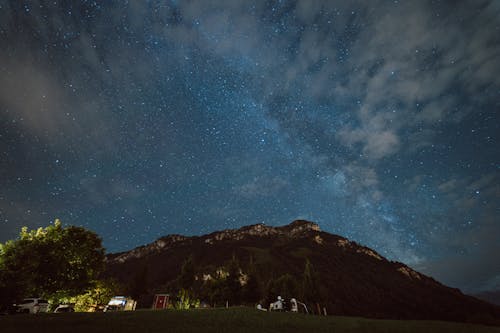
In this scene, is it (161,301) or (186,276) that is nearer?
(161,301)

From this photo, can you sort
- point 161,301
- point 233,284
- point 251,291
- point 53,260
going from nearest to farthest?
1. point 53,260
2. point 161,301
3. point 233,284
4. point 251,291

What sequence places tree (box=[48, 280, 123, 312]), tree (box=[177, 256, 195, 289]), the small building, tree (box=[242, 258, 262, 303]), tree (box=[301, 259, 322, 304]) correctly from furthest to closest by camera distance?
tree (box=[177, 256, 195, 289])
tree (box=[242, 258, 262, 303])
tree (box=[301, 259, 322, 304])
the small building
tree (box=[48, 280, 123, 312])

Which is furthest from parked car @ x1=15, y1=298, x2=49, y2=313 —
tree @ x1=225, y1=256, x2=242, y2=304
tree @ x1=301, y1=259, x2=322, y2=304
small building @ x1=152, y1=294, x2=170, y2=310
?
tree @ x1=301, y1=259, x2=322, y2=304

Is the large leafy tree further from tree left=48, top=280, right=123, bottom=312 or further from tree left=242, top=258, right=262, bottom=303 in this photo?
tree left=242, top=258, right=262, bottom=303

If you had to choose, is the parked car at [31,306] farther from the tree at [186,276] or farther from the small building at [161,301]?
the tree at [186,276]

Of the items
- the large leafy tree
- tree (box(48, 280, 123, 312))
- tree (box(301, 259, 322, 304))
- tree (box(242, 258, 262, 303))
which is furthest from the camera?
tree (box(242, 258, 262, 303))

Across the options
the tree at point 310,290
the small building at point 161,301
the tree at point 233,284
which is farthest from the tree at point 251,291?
the small building at point 161,301

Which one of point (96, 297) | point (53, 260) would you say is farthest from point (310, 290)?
point (53, 260)

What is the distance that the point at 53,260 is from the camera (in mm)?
41281

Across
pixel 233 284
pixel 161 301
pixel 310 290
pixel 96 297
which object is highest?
pixel 233 284

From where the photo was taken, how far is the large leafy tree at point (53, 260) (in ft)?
126

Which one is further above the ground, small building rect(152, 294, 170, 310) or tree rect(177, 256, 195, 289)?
tree rect(177, 256, 195, 289)

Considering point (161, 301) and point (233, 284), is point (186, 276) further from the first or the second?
point (233, 284)

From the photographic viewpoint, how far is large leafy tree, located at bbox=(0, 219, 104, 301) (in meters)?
38.3
